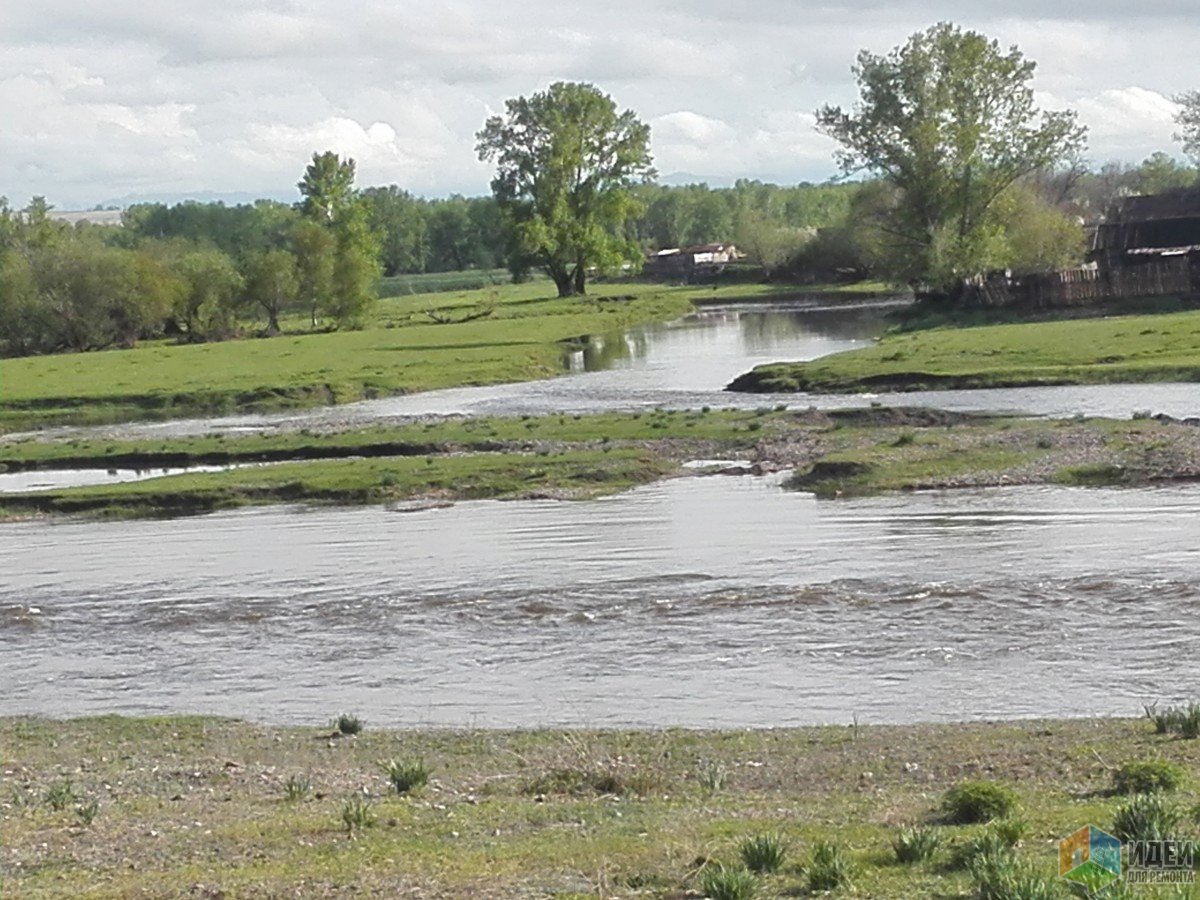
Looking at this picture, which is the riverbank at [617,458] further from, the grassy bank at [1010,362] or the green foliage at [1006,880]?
the green foliage at [1006,880]

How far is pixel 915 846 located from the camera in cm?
1082

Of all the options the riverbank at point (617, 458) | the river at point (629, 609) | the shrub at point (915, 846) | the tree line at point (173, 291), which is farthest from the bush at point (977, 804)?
the tree line at point (173, 291)

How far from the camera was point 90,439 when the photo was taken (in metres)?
56.3

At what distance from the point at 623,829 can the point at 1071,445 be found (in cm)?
2937

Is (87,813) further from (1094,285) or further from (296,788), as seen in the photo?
(1094,285)

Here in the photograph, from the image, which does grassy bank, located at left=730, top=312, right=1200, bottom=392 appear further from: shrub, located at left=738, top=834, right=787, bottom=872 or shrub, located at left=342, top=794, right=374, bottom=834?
shrub, located at left=738, top=834, right=787, bottom=872

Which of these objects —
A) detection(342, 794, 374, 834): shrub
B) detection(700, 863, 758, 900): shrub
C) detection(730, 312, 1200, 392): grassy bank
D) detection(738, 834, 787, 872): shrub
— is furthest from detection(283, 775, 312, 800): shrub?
detection(730, 312, 1200, 392): grassy bank

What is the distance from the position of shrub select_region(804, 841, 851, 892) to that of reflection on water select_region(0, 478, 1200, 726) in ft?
28.8

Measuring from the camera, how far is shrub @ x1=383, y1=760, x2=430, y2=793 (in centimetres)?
1486

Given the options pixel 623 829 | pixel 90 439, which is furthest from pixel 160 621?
pixel 90 439

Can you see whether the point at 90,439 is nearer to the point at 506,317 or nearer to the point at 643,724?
the point at 643,724

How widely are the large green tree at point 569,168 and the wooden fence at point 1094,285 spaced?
2080 inches

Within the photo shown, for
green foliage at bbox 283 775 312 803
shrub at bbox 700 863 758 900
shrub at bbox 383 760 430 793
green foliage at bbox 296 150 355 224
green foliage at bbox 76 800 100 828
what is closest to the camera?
shrub at bbox 700 863 758 900

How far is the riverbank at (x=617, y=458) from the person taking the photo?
3791cm
